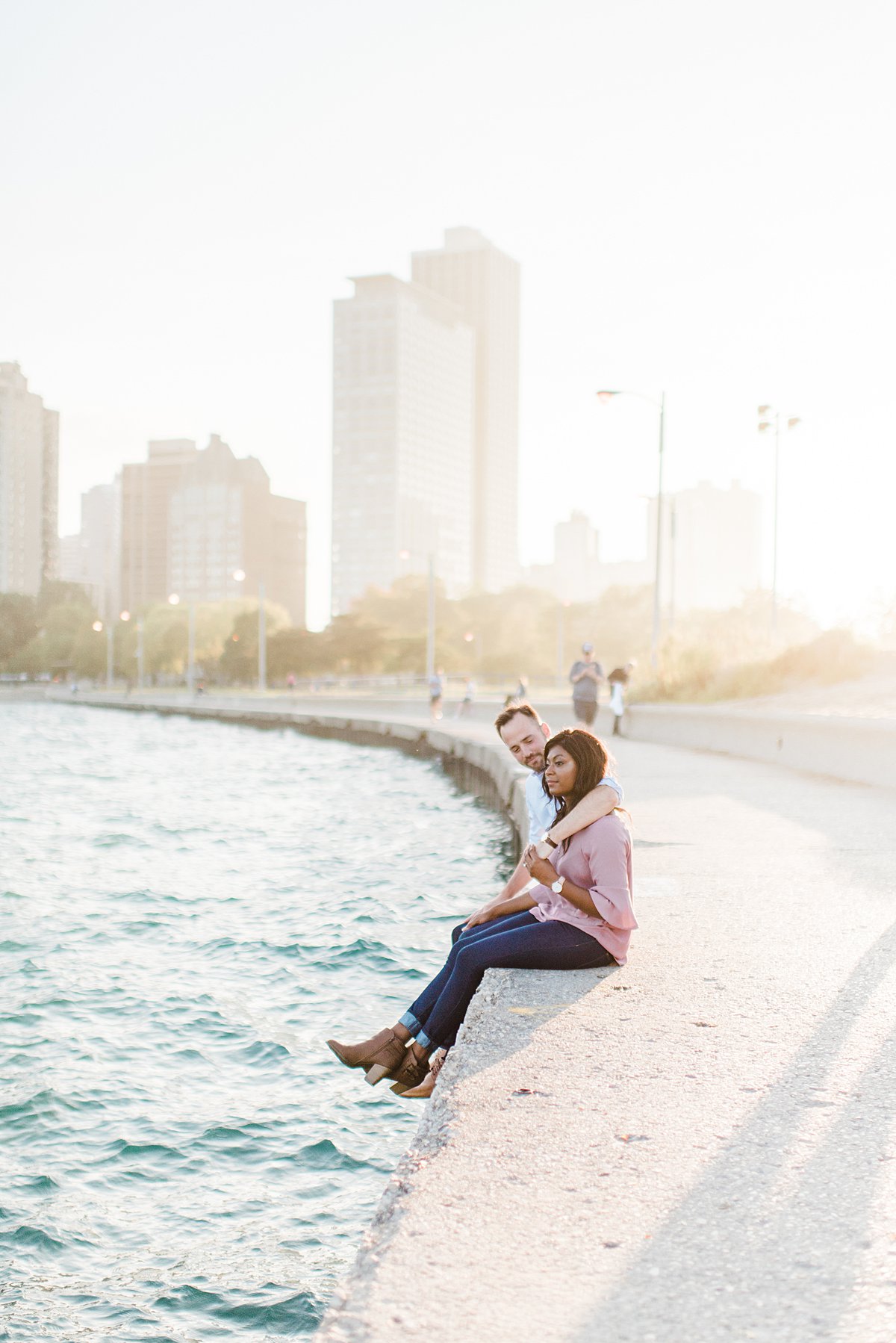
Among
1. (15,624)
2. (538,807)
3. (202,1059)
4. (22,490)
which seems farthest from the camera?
(22,490)

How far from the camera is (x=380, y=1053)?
5.18 meters

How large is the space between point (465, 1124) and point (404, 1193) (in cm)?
50

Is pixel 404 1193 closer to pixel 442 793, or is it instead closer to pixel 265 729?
pixel 442 793

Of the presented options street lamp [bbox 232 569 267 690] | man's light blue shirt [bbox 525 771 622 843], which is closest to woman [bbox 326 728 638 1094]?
man's light blue shirt [bbox 525 771 622 843]

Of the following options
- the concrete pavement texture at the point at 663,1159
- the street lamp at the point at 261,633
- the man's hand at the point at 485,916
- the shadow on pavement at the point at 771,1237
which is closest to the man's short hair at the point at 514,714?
the man's hand at the point at 485,916

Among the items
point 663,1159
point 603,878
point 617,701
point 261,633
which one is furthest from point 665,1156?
point 261,633

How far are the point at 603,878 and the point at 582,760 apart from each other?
529mm

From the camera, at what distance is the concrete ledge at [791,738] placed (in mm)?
14031

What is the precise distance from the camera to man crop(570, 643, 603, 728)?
2177 cm

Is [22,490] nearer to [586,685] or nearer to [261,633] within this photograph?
[261,633]

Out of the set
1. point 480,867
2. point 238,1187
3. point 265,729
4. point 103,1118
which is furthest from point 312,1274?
point 265,729

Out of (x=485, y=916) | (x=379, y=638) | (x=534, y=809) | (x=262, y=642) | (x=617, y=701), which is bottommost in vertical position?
(x=485, y=916)

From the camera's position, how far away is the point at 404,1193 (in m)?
3.11

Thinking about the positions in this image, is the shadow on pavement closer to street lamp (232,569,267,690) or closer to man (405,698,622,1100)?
man (405,698,622,1100)
